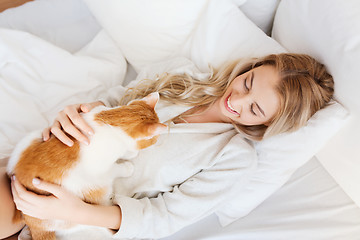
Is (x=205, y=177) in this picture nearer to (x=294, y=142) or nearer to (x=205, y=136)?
(x=205, y=136)

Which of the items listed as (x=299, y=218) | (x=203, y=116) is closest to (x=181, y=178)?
(x=203, y=116)

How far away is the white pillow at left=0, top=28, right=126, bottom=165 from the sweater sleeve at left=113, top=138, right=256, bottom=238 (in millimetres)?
527

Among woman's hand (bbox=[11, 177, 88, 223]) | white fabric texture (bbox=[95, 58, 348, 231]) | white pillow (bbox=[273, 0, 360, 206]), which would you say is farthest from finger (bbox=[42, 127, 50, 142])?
white pillow (bbox=[273, 0, 360, 206])

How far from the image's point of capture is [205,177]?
Answer: 41.7 inches

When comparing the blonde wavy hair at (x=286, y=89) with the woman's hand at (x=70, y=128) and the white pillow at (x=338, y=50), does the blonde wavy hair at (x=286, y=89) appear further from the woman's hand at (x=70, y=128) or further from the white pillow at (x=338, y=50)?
the woman's hand at (x=70, y=128)

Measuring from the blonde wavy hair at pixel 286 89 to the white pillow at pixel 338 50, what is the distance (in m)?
0.05

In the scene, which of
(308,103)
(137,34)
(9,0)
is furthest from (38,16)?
(308,103)

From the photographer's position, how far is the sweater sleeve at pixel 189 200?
38.5 inches

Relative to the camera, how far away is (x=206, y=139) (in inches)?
44.1

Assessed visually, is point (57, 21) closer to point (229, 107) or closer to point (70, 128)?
point (70, 128)

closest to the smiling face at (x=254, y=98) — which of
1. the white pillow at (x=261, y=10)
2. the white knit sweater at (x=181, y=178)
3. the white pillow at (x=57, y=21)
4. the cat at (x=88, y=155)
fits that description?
the white knit sweater at (x=181, y=178)

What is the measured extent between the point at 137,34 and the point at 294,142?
871 millimetres

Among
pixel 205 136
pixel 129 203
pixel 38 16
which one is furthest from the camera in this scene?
pixel 38 16

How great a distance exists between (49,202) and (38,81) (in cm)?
66
